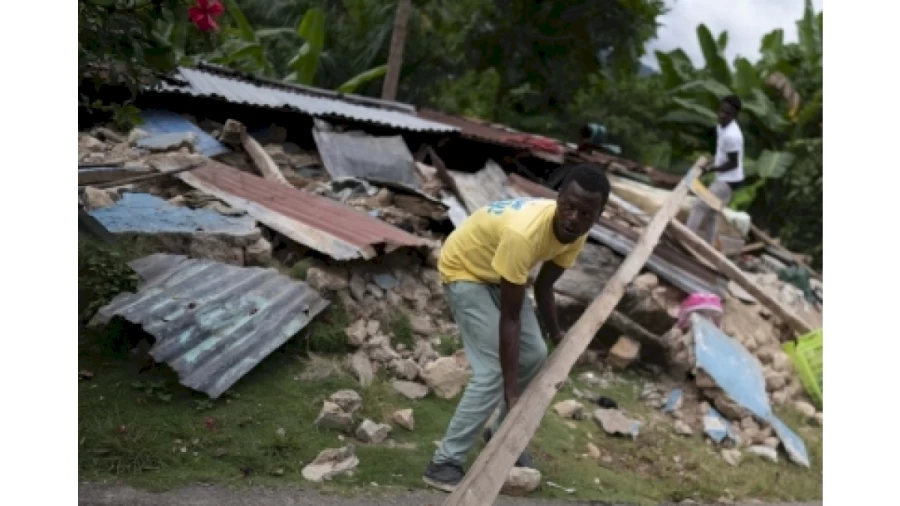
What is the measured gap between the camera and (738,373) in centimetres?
552

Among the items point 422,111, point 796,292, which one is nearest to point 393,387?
point 796,292

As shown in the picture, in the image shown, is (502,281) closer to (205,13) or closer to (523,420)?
(523,420)

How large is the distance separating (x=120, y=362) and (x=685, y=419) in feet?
11.4

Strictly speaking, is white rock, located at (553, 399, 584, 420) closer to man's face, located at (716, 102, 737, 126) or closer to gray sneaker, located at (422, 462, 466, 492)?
gray sneaker, located at (422, 462, 466, 492)

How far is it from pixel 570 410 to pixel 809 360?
8.69 feet

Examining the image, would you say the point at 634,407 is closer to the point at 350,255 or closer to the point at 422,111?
the point at 350,255

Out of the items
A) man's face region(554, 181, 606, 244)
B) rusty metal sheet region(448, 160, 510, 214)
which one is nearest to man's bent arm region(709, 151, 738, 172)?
rusty metal sheet region(448, 160, 510, 214)

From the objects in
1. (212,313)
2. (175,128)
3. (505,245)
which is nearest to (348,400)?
(212,313)

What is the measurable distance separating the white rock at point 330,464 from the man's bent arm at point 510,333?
2.56 ft

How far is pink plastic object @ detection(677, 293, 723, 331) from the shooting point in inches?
244

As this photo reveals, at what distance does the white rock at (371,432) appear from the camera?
364 centimetres

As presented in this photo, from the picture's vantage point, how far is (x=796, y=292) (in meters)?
8.34

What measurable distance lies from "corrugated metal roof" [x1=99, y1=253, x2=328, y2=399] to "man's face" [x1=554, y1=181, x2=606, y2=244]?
1.78 meters

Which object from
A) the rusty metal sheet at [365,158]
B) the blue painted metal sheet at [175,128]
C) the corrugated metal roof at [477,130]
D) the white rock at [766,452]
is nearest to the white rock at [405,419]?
the white rock at [766,452]
